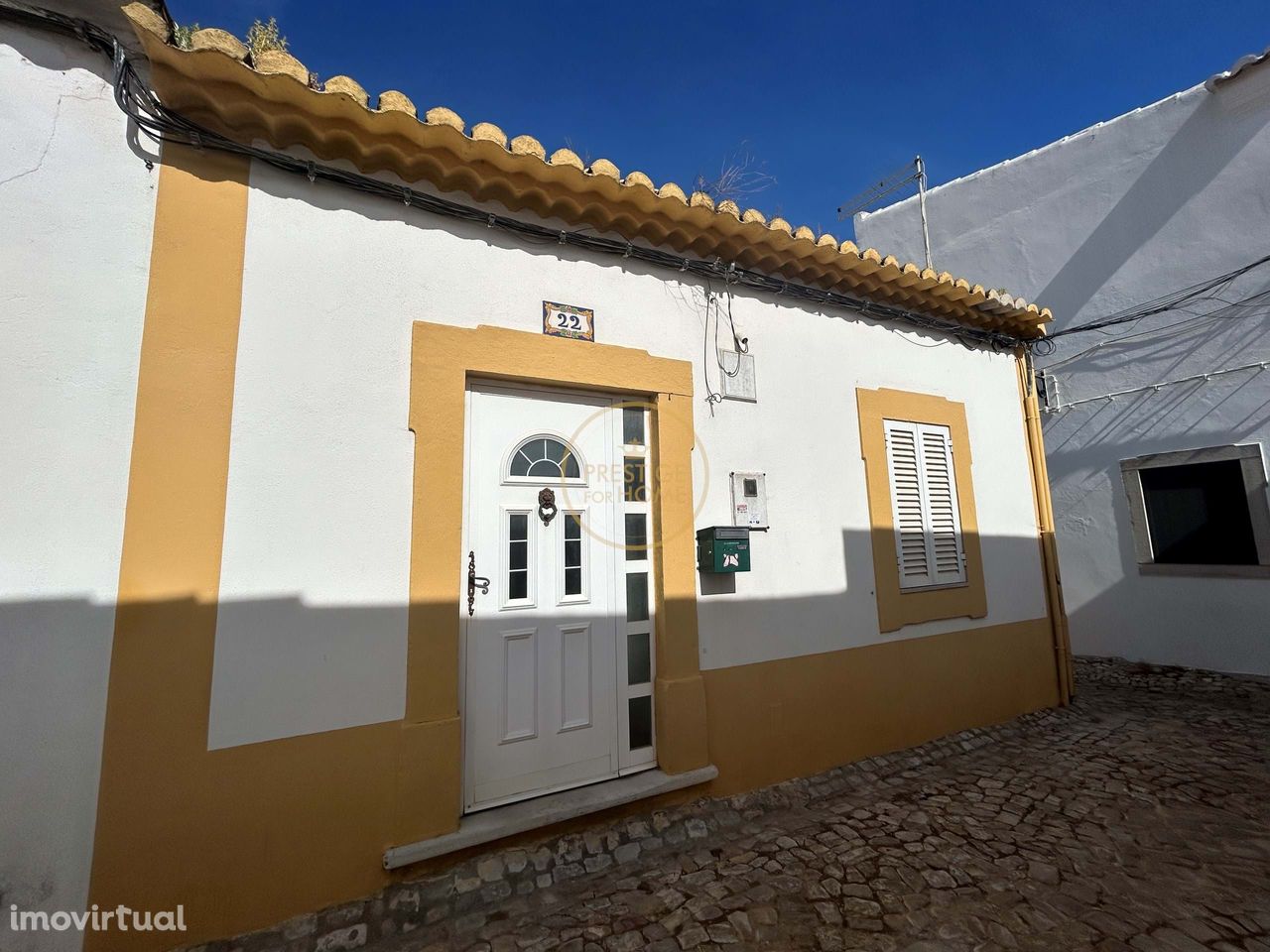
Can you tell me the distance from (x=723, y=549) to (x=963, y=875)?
195cm

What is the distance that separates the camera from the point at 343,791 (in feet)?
8.04

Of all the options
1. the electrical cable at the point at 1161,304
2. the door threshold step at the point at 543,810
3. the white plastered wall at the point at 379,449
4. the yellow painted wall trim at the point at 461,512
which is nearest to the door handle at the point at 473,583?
the yellow painted wall trim at the point at 461,512

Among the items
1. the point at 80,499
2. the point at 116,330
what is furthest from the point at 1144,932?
the point at 116,330

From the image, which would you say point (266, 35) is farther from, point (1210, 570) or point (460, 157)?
point (1210, 570)

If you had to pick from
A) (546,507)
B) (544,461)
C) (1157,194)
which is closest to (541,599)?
(546,507)

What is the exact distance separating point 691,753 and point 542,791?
864mm

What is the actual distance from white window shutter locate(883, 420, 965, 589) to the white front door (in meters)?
2.34

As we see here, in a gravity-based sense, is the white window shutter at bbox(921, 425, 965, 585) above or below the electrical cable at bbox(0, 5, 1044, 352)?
below

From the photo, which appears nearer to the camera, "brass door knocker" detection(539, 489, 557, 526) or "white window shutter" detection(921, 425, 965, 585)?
"brass door knocker" detection(539, 489, 557, 526)

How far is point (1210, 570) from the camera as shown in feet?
20.1

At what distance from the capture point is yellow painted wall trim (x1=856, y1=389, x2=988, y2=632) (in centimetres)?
418

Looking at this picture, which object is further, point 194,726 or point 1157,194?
point 1157,194

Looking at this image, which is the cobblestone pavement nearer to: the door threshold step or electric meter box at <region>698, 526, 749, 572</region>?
the door threshold step

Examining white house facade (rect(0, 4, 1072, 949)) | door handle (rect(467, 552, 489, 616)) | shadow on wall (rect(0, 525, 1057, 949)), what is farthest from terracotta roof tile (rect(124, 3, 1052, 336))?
shadow on wall (rect(0, 525, 1057, 949))
